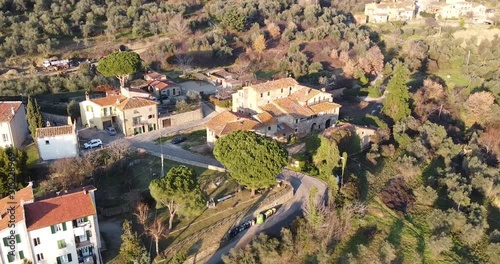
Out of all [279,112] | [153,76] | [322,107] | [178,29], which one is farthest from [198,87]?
[322,107]

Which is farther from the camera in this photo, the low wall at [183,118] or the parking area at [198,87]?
the parking area at [198,87]

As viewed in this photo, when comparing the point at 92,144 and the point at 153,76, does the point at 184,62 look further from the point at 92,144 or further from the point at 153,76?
the point at 92,144

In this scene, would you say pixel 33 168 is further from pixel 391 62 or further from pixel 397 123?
pixel 391 62

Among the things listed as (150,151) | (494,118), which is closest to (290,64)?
(494,118)

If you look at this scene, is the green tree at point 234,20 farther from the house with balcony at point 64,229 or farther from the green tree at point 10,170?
the house with balcony at point 64,229

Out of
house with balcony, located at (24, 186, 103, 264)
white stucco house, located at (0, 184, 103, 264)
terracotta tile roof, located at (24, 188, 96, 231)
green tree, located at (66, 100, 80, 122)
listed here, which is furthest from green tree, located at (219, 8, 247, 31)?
terracotta tile roof, located at (24, 188, 96, 231)

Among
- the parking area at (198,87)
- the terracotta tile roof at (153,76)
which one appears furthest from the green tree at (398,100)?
the terracotta tile roof at (153,76)
